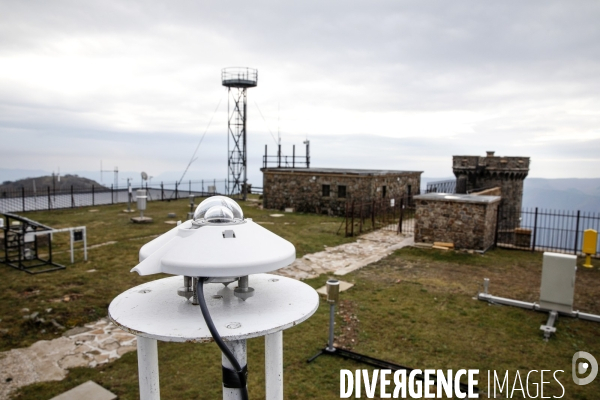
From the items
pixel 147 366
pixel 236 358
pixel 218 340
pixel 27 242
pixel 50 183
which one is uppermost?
pixel 218 340

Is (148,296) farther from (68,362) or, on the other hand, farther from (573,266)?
(573,266)

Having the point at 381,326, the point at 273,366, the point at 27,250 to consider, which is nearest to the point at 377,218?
the point at 381,326

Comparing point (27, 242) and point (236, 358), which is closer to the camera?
point (236, 358)

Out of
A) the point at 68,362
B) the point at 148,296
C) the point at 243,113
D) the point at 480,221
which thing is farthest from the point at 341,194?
the point at 148,296

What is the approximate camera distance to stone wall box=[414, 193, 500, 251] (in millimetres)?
13500

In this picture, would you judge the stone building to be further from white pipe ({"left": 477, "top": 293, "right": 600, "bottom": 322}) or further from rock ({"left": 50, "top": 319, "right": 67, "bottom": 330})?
rock ({"left": 50, "top": 319, "right": 67, "bottom": 330})

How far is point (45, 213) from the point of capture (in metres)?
20.8

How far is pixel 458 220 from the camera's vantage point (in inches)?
545

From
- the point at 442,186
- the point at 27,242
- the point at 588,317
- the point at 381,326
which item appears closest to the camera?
the point at 381,326

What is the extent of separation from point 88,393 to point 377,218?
1723 centimetres

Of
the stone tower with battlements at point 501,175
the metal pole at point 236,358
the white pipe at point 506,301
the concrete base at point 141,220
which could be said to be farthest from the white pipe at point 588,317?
the stone tower with battlements at point 501,175

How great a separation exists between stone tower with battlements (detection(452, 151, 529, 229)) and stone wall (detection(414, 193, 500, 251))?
17898mm

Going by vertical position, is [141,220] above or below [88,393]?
above

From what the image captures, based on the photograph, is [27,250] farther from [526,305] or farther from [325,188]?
[325,188]
